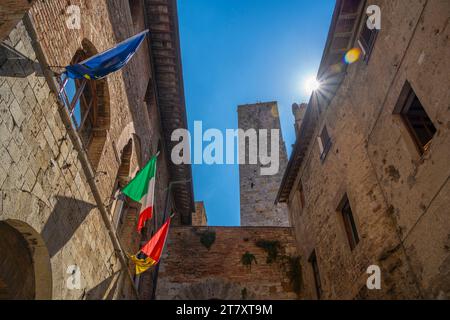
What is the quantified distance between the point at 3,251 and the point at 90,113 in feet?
9.64

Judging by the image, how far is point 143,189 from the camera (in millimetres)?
6426

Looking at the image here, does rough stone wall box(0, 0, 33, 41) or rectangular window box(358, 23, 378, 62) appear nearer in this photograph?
rough stone wall box(0, 0, 33, 41)

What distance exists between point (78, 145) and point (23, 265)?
75.4 inches

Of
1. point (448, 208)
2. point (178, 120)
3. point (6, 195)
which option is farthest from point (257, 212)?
point (6, 195)

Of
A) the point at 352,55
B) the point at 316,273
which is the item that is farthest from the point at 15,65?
the point at 316,273

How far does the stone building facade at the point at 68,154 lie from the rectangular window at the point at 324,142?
16.2 ft

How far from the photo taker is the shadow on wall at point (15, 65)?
3.47 m

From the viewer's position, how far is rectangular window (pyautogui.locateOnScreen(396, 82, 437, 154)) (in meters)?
5.40

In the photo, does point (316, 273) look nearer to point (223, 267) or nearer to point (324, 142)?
point (223, 267)

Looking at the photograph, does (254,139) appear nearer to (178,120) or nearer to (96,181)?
(178,120)

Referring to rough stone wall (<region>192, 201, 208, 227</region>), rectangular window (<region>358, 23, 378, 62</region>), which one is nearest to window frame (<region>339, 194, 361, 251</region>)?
rectangular window (<region>358, 23, 378, 62</region>)

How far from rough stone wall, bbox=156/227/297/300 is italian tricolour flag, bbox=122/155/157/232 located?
4782 mm

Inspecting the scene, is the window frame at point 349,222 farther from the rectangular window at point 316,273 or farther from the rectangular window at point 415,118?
the rectangular window at point 415,118

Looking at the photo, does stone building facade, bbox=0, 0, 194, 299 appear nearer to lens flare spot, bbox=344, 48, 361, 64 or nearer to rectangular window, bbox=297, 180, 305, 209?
lens flare spot, bbox=344, 48, 361, 64
